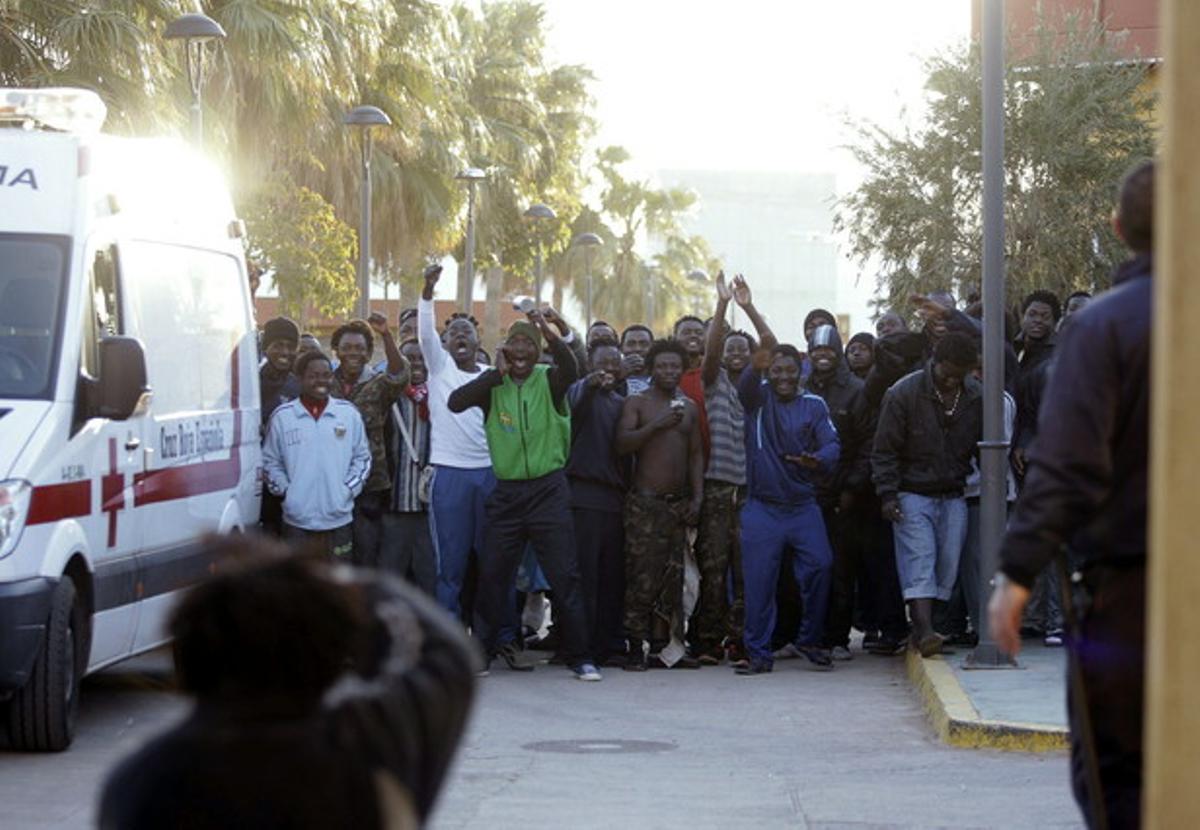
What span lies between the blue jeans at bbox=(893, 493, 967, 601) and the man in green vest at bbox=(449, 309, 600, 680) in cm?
187

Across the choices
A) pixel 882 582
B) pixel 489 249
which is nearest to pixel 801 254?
pixel 489 249

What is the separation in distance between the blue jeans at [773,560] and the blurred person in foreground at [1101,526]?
343 inches

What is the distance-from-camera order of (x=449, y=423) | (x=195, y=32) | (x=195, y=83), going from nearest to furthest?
(x=449, y=423), (x=195, y=32), (x=195, y=83)

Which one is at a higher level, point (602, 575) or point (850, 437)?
point (850, 437)

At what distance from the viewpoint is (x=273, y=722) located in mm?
3062

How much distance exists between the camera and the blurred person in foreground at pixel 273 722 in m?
3.03

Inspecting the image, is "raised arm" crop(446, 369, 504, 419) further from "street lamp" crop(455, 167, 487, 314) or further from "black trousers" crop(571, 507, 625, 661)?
"street lamp" crop(455, 167, 487, 314)

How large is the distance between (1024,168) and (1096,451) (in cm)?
2354

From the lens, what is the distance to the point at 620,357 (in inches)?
550

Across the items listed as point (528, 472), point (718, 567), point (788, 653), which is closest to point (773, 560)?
point (718, 567)

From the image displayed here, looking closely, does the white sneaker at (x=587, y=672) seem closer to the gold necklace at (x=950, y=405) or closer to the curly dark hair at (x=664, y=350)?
the curly dark hair at (x=664, y=350)

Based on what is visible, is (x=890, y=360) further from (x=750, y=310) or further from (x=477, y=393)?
(x=477, y=393)

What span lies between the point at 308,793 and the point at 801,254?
158777 mm

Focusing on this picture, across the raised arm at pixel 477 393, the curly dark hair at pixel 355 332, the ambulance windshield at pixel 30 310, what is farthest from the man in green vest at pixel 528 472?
the ambulance windshield at pixel 30 310
